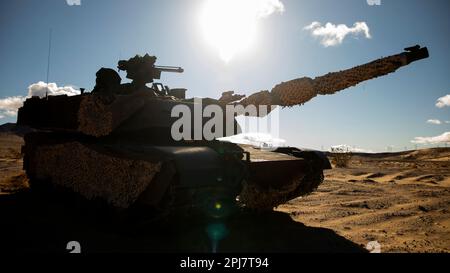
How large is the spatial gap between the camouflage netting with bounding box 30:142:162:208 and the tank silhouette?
1 centimetres

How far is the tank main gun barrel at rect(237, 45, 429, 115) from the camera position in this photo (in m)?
4.14

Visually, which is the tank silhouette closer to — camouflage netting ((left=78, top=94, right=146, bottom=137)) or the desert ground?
camouflage netting ((left=78, top=94, right=146, bottom=137))

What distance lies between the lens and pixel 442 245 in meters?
4.48

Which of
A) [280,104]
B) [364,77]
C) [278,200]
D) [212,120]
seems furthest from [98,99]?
[364,77]

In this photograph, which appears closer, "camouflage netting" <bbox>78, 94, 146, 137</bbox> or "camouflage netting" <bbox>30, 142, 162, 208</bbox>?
"camouflage netting" <bbox>30, 142, 162, 208</bbox>

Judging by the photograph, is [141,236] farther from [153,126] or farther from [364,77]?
[364,77]

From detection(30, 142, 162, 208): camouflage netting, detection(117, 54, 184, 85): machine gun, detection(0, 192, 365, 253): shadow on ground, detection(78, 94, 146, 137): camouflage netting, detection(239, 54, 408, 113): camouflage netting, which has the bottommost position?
detection(0, 192, 365, 253): shadow on ground

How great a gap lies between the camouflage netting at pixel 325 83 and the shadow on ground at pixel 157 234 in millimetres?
1879

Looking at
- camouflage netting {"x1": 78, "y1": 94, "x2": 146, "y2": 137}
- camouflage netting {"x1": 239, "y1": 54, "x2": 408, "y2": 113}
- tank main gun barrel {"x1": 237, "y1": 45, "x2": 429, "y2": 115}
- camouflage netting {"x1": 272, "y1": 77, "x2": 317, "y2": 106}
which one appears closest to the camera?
tank main gun barrel {"x1": 237, "y1": 45, "x2": 429, "y2": 115}

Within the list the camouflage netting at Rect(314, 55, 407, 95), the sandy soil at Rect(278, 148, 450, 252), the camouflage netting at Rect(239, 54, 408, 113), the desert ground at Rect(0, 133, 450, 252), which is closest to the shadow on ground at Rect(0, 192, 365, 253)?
the desert ground at Rect(0, 133, 450, 252)

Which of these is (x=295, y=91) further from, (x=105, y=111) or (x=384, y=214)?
(x=384, y=214)

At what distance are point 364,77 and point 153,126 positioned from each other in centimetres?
339

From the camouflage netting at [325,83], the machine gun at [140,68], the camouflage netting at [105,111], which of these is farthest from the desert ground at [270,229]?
the machine gun at [140,68]
